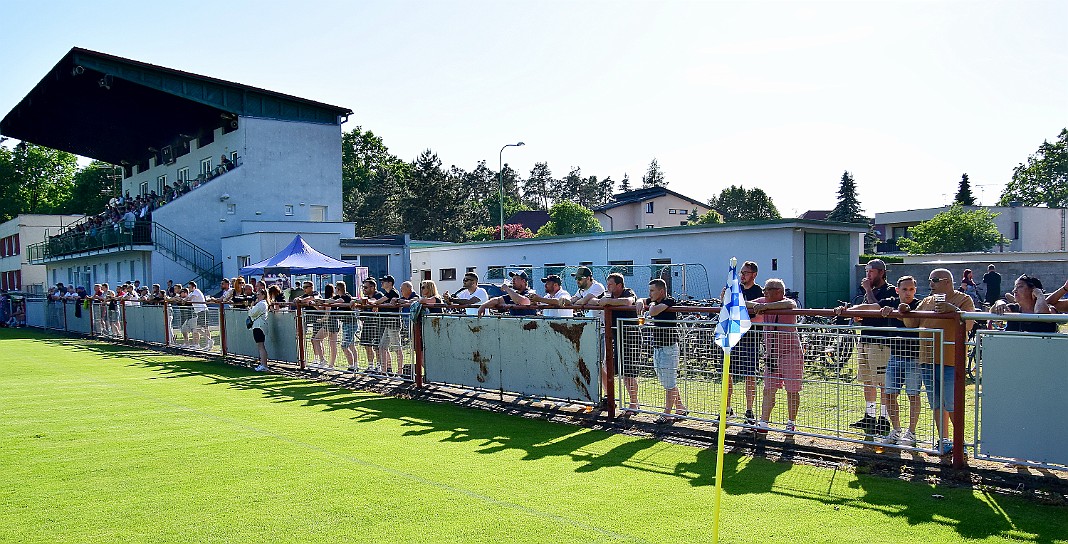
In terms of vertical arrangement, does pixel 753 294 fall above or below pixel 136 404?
above

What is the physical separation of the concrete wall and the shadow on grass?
5845cm

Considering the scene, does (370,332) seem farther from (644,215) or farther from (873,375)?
(644,215)

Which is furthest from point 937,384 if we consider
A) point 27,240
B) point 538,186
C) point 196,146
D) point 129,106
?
point 538,186

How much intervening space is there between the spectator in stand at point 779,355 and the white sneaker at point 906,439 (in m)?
0.92

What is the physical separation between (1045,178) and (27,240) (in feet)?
323

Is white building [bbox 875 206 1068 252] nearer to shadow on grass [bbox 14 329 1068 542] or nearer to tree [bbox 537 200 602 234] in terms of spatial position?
tree [bbox 537 200 602 234]

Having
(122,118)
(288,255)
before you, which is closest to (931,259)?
(288,255)

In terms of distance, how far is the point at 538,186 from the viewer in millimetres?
132000

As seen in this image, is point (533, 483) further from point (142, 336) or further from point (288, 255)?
point (288, 255)

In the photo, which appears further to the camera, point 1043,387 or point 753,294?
point 753,294

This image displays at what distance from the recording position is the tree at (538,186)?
431 ft

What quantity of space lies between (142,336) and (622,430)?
1775 centimetres

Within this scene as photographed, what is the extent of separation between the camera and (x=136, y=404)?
10688 millimetres

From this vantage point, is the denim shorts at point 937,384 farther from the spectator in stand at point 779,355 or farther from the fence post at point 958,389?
the spectator in stand at point 779,355
